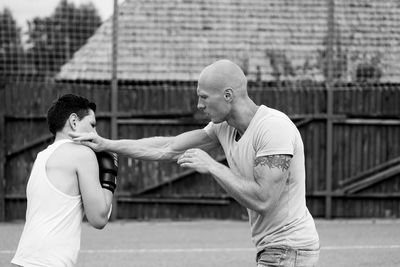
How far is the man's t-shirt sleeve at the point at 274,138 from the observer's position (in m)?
4.57

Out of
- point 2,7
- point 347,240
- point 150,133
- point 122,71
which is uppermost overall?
point 2,7

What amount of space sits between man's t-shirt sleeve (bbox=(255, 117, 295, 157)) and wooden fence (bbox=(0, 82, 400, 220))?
27.7ft

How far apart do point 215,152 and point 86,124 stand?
8.28 m

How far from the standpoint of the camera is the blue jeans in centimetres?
474

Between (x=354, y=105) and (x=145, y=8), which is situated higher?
(x=145, y=8)

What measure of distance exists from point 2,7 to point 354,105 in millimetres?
5367

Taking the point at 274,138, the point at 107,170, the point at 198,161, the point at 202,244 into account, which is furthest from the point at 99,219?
the point at 202,244

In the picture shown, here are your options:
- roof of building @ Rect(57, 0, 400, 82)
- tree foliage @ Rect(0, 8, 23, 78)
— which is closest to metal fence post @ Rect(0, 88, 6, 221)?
tree foliage @ Rect(0, 8, 23, 78)

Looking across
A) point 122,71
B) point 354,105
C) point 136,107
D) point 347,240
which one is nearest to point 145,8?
point 122,71

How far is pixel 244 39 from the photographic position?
1530cm

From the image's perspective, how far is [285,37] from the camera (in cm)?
1539

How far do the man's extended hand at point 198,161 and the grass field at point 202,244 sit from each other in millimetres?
4682

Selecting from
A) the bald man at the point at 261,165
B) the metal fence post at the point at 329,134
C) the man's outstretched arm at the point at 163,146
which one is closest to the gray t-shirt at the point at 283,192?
the bald man at the point at 261,165

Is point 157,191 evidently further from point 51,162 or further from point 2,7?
point 51,162
